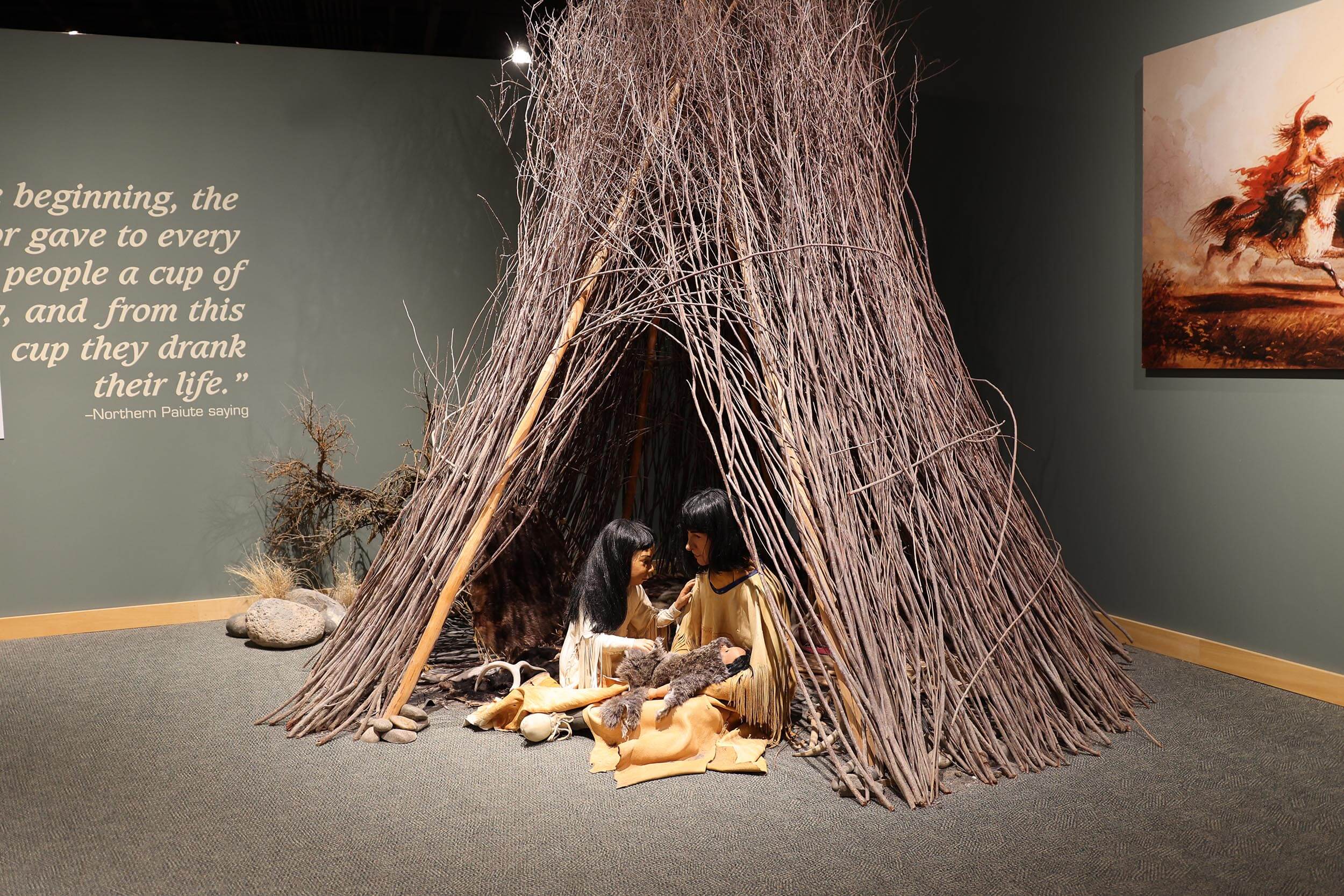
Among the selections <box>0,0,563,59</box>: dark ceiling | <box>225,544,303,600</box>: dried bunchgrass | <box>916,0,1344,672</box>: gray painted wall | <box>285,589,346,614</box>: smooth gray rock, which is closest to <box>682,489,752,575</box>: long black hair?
<box>916,0,1344,672</box>: gray painted wall

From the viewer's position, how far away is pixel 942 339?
9.27 ft

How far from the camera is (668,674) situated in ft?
8.18

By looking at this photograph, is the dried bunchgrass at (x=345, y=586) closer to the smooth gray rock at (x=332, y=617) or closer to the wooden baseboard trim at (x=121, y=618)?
Result: the smooth gray rock at (x=332, y=617)

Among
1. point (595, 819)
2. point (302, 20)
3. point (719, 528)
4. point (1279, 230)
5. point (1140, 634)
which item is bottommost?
point (1140, 634)

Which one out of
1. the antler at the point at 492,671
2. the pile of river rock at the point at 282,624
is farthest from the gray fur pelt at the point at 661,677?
the pile of river rock at the point at 282,624

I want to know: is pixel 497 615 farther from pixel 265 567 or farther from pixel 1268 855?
pixel 1268 855

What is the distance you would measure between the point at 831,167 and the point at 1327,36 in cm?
135

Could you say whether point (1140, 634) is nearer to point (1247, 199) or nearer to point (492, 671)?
point (1247, 199)

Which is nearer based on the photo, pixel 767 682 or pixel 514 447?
pixel 767 682

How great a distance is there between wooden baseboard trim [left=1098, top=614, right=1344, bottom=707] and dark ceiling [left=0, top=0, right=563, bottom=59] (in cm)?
357

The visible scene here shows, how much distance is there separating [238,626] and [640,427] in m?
1.62

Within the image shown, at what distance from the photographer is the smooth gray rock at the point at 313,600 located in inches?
144

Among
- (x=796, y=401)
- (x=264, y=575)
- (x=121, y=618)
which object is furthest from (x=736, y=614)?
(x=121, y=618)

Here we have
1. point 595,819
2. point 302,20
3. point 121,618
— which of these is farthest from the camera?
point 302,20
